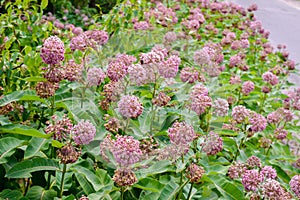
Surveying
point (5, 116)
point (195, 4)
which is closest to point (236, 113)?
point (5, 116)

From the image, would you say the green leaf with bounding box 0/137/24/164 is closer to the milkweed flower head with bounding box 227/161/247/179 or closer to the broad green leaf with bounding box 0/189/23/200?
the broad green leaf with bounding box 0/189/23/200

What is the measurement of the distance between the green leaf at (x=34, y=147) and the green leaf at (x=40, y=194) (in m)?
0.14

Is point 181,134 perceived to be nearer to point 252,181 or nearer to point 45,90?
point 252,181

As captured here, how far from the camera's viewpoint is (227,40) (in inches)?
152

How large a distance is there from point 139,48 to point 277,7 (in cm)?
771

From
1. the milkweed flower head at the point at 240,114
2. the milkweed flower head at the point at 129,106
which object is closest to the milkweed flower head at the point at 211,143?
the milkweed flower head at the point at 129,106

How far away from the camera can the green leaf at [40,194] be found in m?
1.40

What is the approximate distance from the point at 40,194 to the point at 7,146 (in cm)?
19

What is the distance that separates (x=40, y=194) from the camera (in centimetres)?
141

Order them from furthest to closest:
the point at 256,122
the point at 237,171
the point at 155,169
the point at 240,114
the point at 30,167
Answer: the point at 256,122 → the point at 240,114 → the point at 237,171 → the point at 30,167 → the point at 155,169

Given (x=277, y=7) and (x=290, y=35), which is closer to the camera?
(x=290, y=35)

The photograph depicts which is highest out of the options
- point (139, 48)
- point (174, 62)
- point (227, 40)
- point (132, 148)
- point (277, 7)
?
point (174, 62)

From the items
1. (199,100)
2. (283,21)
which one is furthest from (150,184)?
(283,21)

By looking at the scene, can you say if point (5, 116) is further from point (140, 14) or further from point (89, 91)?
point (140, 14)
